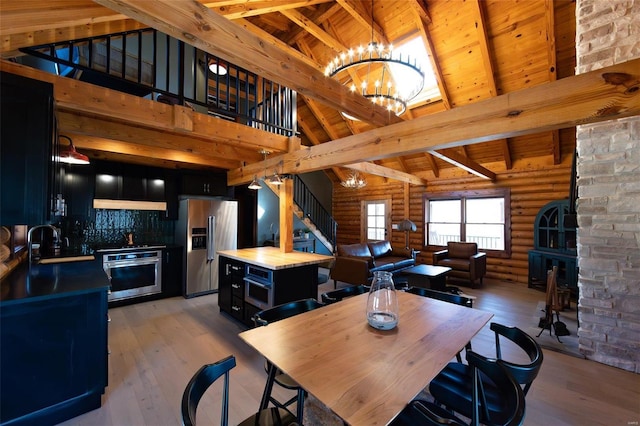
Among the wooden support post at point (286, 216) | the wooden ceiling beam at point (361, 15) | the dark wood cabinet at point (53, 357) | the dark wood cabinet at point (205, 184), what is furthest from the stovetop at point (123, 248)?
the wooden ceiling beam at point (361, 15)

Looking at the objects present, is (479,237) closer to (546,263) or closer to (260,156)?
(546,263)

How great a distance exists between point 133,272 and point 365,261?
13.9 ft

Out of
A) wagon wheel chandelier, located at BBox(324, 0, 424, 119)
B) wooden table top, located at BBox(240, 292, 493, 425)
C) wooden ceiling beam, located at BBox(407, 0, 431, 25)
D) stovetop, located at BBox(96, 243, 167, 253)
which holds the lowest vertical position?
wooden table top, located at BBox(240, 292, 493, 425)

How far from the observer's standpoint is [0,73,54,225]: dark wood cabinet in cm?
175

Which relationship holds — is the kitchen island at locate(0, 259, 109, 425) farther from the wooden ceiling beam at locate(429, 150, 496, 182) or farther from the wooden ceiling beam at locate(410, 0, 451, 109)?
the wooden ceiling beam at locate(410, 0, 451, 109)

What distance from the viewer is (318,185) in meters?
10.5

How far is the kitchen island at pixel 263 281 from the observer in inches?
127

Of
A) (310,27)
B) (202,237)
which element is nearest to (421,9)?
(310,27)

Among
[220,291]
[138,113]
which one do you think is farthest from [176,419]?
[138,113]

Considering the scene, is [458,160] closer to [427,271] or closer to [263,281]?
[427,271]

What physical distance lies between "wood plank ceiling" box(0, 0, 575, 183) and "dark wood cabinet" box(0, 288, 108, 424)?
1.89 meters

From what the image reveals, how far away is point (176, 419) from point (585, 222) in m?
4.34

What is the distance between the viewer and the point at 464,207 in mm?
7230

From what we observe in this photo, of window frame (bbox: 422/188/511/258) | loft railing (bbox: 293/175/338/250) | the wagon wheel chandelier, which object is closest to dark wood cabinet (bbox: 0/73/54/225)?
the wagon wheel chandelier
